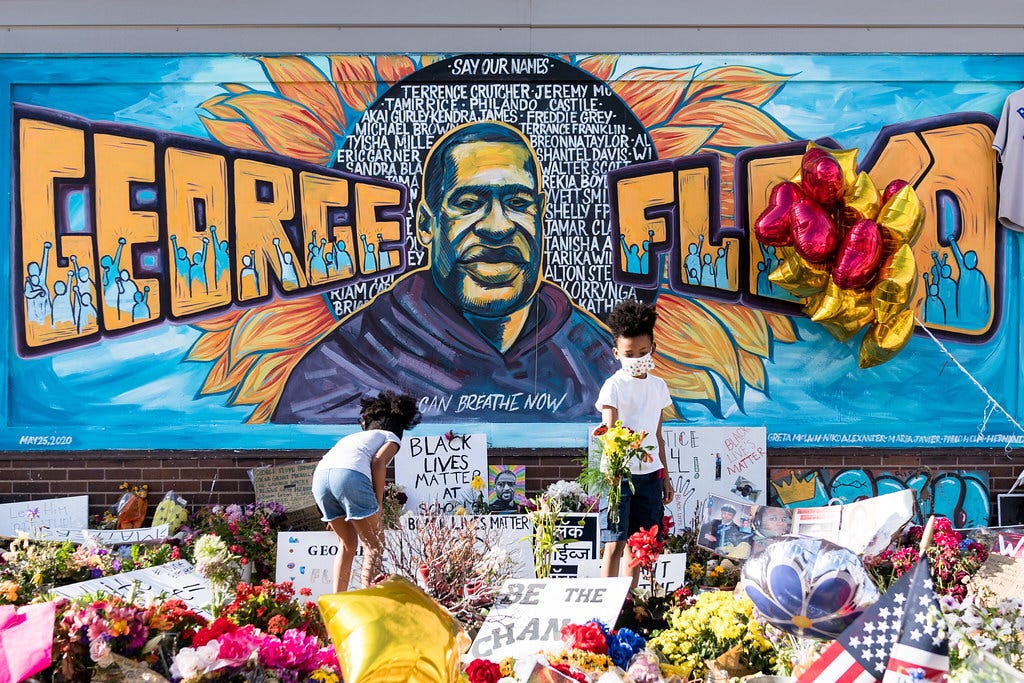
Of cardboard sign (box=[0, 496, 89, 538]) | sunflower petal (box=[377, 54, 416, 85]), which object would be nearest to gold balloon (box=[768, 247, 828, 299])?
sunflower petal (box=[377, 54, 416, 85])

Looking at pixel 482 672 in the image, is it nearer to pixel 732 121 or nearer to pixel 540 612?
pixel 540 612

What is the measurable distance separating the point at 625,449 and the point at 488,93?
3.52m

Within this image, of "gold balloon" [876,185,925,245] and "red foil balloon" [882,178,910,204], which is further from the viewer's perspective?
"red foil balloon" [882,178,910,204]

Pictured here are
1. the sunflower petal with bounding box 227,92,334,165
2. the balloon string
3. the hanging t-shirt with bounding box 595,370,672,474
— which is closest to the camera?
the hanging t-shirt with bounding box 595,370,672,474

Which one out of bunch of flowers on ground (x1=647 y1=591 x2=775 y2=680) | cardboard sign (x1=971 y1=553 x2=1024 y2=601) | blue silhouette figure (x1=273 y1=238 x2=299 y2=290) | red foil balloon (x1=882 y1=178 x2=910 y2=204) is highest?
red foil balloon (x1=882 y1=178 x2=910 y2=204)

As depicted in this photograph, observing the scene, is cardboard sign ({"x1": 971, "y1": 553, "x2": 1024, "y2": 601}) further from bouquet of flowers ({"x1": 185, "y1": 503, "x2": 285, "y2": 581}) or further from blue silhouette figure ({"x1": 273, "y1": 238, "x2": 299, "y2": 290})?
blue silhouette figure ({"x1": 273, "y1": 238, "x2": 299, "y2": 290})

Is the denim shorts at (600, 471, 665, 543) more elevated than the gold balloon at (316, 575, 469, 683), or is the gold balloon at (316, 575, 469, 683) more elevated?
the gold balloon at (316, 575, 469, 683)

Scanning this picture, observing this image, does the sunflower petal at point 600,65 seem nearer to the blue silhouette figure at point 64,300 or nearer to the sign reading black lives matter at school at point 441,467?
the sign reading black lives matter at school at point 441,467

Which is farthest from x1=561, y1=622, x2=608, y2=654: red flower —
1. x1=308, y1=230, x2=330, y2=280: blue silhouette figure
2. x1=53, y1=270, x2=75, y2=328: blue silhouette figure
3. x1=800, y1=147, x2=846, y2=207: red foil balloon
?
x1=53, y1=270, x2=75, y2=328: blue silhouette figure

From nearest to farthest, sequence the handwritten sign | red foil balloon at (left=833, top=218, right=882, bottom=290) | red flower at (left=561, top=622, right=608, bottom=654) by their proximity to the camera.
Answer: red flower at (left=561, top=622, right=608, bottom=654)
the handwritten sign
red foil balloon at (left=833, top=218, right=882, bottom=290)

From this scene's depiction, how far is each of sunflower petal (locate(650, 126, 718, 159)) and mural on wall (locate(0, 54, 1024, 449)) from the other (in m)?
0.02

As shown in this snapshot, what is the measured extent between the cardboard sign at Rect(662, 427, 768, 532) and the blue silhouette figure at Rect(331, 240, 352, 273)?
2.63 meters

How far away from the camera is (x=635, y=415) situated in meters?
5.66

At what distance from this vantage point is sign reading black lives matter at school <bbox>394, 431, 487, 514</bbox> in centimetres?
720
